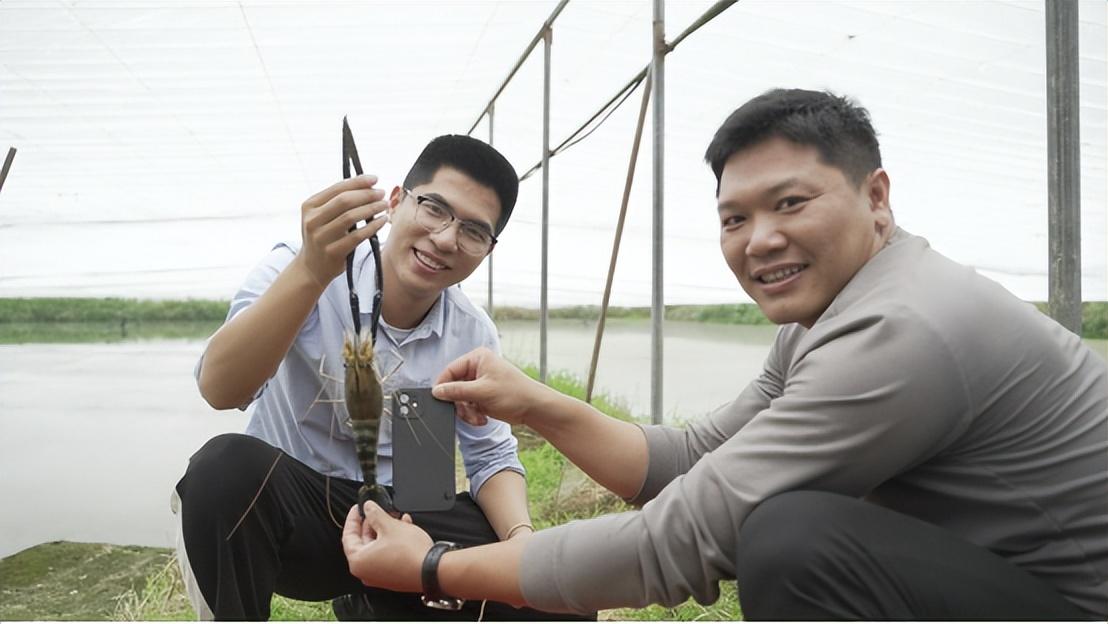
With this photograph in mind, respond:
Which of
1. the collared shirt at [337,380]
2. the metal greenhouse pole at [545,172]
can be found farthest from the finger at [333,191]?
the metal greenhouse pole at [545,172]

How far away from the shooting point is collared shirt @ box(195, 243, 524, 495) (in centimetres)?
191

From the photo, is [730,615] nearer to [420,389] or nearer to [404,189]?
[420,389]

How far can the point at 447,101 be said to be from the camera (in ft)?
21.0

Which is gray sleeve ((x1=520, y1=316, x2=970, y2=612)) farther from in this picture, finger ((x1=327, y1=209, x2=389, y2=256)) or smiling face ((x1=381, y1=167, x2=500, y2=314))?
smiling face ((x1=381, y1=167, x2=500, y2=314))

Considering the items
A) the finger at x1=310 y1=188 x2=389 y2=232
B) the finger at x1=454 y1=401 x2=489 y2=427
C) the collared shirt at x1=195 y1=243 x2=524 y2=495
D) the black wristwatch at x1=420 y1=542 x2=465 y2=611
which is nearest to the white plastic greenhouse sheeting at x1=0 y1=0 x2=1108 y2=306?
the collared shirt at x1=195 y1=243 x2=524 y2=495

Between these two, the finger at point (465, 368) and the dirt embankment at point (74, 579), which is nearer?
the finger at point (465, 368)

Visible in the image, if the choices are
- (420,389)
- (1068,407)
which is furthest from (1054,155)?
(420,389)

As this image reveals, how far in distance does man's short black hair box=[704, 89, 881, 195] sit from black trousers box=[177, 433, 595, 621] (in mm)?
1215

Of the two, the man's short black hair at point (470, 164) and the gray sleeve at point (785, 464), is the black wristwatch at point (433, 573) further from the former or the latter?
the man's short black hair at point (470, 164)

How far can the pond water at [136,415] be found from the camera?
4.41m

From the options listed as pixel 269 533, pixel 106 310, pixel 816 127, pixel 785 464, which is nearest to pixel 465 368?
pixel 269 533

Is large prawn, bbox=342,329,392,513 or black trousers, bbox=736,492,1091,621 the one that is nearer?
black trousers, bbox=736,492,1091,621

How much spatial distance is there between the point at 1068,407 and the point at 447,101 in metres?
5.87

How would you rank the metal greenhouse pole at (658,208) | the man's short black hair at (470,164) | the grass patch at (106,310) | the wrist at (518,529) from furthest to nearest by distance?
the grass patch at (106,310) → the metal greenhouse pole at (658,208) → the man's short black hair at (470,164) → the wrist at (518,529)
